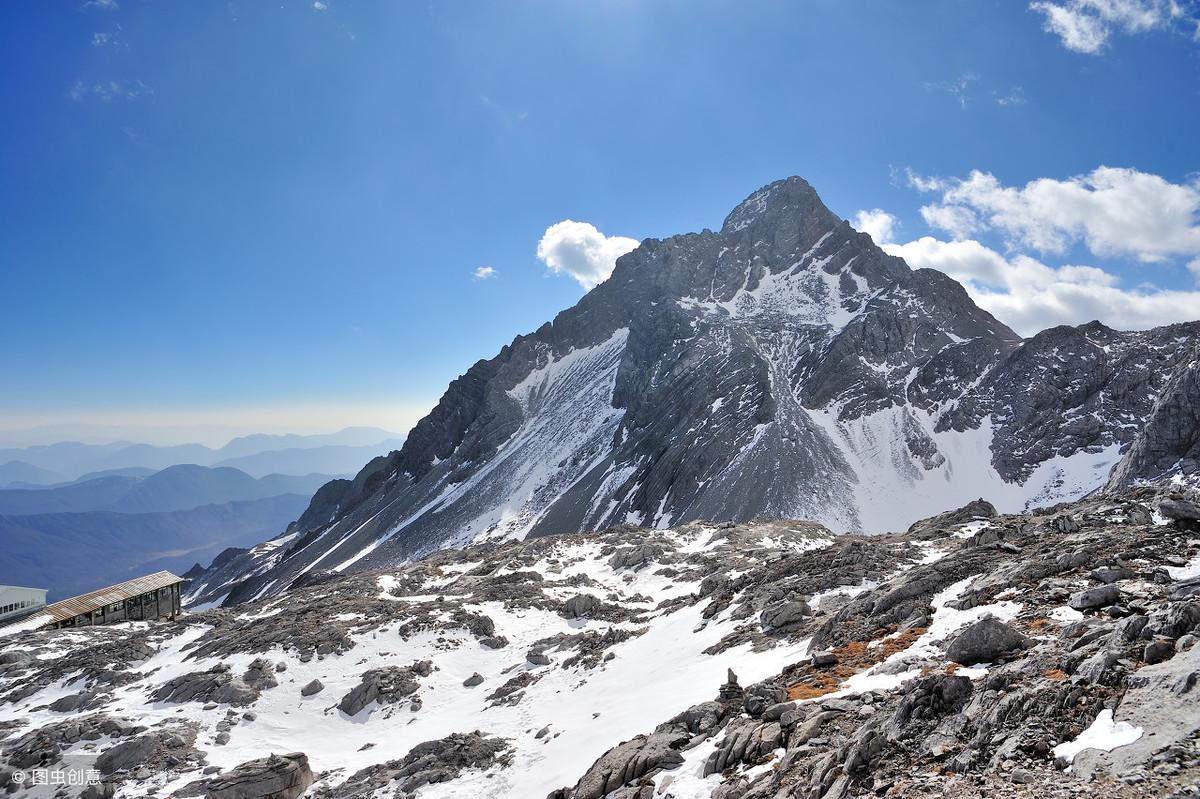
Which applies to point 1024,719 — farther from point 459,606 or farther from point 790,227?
point 790,227

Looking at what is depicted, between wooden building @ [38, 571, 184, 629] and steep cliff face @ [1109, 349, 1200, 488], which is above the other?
steep cliff face @ [1109, 349, 1200, 488]

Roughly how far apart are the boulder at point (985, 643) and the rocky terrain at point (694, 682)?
0.04 m

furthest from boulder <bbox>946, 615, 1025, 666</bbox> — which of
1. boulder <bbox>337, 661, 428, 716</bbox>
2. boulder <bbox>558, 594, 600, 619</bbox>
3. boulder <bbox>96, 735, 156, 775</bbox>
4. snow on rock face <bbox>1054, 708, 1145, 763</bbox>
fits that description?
boulder <bbox>96, 735, 156, 775</bbox>

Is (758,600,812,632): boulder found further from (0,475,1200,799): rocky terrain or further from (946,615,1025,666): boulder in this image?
(946,615,1025,666): boulder

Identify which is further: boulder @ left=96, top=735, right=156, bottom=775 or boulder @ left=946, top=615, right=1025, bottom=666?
boulder @ left=96, top=735, right=156, bottom=775

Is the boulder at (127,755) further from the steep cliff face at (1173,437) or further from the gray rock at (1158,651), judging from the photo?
the steep cliff face at (1173,437)

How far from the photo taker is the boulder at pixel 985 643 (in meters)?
12.0

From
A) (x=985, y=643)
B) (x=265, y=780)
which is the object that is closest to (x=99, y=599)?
(x=265, y=780)

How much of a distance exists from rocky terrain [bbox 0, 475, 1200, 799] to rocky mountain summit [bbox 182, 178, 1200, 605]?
52.8 m

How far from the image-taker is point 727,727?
13227 mm

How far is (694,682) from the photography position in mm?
18281

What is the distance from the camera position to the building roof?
42.0m

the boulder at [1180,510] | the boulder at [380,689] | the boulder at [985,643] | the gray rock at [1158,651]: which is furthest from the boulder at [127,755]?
the boulder at [1180,510]

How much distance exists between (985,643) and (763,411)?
9339 cm
